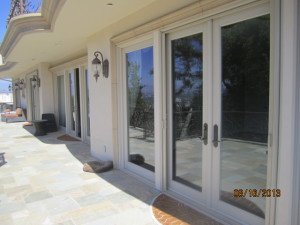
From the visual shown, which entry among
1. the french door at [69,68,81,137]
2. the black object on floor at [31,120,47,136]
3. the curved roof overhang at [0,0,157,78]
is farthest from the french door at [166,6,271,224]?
the black object on floor at [31,120,47,136]

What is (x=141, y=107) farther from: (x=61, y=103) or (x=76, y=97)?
(x=61, y=103)

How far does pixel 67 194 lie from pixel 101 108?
190 centimetres

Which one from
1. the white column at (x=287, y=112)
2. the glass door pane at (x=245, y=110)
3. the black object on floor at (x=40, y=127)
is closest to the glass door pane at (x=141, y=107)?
the glass door pane at (x=245, y=110)

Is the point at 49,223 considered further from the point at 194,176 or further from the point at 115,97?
the point at 115,97

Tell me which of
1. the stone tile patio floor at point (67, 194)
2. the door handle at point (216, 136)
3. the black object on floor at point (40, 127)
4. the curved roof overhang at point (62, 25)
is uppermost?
the curved roof overhang at point (62, 25)

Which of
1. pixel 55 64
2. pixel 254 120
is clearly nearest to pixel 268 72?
pixel 254 120

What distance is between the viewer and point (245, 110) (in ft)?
7.96

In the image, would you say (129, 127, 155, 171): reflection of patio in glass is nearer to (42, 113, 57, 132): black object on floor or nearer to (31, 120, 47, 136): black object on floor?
(31, 120, 47, 136): black object on floor

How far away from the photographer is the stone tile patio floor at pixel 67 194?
2.71 meters

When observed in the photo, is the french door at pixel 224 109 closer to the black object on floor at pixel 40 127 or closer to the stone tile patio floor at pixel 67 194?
the stone tile patio floor at pixel 67 194

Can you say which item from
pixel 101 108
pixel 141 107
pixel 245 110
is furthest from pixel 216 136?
pixel 101 108

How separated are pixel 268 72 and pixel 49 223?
2.74 meters

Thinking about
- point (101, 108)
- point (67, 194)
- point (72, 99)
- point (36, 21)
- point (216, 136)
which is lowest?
point (67, 194)

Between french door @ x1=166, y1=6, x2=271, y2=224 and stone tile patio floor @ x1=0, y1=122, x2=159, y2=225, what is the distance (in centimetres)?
77
